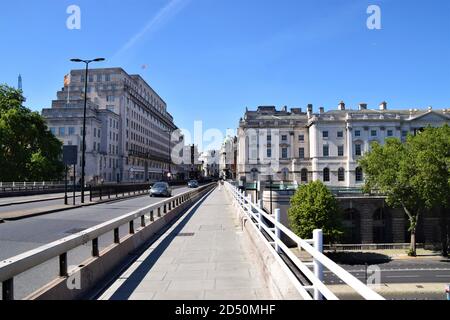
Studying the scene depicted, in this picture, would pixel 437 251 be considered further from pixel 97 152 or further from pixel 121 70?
pixel 121 70

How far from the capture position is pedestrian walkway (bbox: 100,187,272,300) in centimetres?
664

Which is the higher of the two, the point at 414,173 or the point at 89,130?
the point at 89,130

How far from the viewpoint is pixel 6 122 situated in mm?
56375

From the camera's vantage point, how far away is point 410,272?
1592 inches

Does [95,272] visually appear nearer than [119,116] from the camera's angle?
Yes

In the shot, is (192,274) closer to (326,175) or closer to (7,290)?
(7,290)

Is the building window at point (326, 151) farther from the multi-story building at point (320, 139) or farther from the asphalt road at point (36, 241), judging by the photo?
the asphalt road at point (36, 241)

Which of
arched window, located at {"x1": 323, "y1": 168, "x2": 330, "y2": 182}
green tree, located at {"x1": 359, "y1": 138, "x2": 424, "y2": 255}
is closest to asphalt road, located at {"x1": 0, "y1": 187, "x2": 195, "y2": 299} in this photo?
green tree, located at {"x1": 359, "y1": 138, "x2": 424, "y2": 255}

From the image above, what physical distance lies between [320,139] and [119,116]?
160ft

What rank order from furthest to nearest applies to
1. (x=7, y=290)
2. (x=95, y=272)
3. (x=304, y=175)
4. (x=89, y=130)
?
(x=304, y=175) < (x=89, y=130) < (x=95, y=272) < (x=7, y=290)

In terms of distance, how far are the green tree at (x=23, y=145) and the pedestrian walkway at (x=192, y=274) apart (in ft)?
163

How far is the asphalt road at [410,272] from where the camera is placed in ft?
120

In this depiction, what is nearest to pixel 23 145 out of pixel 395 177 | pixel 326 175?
pixel 395 177
